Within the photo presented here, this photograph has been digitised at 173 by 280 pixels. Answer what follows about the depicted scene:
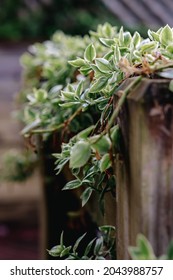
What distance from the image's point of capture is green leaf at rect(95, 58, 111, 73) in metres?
0.90

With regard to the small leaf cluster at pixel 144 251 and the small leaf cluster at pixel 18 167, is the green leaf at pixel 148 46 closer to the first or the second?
the small leaf cluster at pixel 144 251

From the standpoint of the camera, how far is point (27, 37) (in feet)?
19.3

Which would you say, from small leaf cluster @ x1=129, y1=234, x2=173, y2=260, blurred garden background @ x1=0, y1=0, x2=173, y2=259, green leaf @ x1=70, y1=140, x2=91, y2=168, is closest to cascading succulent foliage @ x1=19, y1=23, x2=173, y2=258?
green leaf @ x1=70, y1=140, x2=91, y2=168

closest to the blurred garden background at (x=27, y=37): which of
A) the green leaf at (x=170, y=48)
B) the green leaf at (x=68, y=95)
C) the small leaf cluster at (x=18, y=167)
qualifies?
the small leaf cluster at (x=18, y=167)

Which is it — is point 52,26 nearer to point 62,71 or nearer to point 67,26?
point 67,26

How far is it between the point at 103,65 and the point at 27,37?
16.7 feet

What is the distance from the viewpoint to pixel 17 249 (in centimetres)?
402

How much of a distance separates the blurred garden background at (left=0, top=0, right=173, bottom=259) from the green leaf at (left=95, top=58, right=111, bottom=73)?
10.2ft

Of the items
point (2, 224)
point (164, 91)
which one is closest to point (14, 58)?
point (2, 224)

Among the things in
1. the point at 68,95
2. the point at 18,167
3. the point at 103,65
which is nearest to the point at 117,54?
the point at 103,65

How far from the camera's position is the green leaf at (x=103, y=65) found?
896mm

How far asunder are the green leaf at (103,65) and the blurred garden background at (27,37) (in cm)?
311

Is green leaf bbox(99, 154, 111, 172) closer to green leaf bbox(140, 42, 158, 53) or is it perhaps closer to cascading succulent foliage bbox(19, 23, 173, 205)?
cascading succulent foliage bbox(19, 23, 173, 205)
